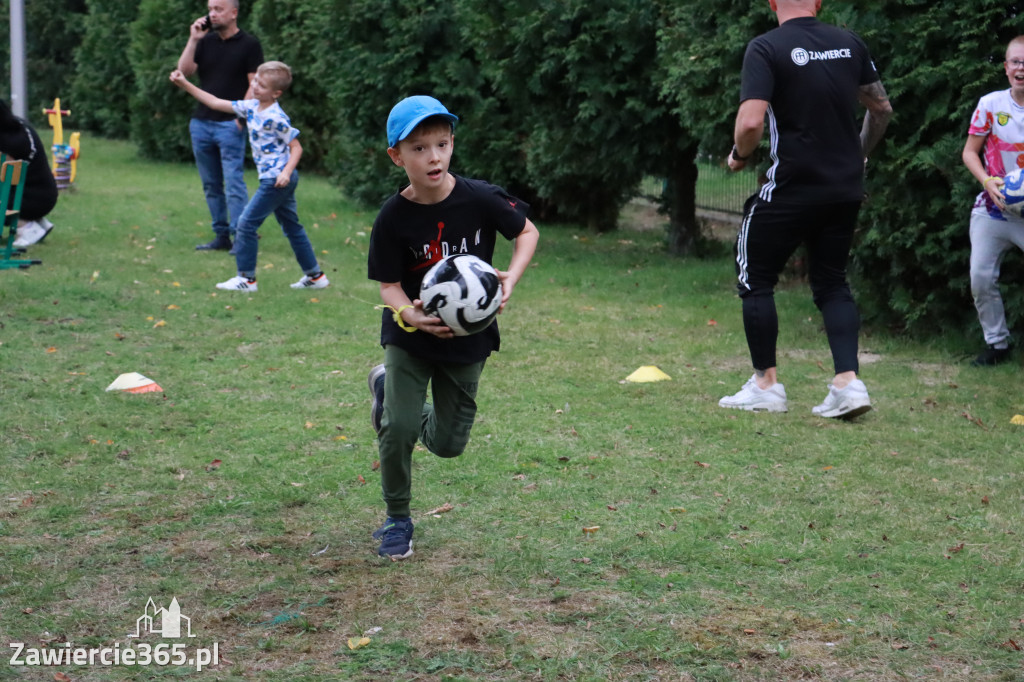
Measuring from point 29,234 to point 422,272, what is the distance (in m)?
8.56

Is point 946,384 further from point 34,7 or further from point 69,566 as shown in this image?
point 34,7

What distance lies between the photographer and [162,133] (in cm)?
2359

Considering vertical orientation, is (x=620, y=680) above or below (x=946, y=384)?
above

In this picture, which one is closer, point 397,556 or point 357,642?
point 357,642

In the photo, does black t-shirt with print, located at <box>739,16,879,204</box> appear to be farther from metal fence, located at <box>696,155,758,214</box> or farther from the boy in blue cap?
metal fence, located at <box>696,155,758,214</box>

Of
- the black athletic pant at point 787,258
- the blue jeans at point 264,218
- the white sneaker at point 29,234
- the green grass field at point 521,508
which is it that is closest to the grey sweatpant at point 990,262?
the green grass field at point 521,508

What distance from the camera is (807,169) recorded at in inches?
259

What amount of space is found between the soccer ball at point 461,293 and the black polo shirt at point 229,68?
27.4 ft

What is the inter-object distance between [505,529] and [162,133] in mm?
20526

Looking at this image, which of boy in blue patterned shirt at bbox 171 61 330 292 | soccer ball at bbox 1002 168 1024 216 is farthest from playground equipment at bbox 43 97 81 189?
soccer ball at bbox 1002 168 1024 216

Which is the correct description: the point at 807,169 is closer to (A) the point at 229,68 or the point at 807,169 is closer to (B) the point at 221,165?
(A) the point at 229,68

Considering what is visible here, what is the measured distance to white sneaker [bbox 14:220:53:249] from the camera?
38.2ft

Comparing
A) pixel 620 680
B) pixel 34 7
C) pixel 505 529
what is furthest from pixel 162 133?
pixel 620 680

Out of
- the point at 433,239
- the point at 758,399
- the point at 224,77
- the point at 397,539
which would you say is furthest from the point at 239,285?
the point at 433,239
